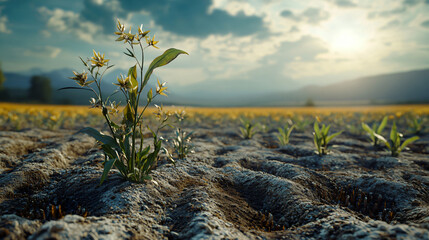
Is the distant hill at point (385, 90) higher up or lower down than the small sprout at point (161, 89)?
higher up

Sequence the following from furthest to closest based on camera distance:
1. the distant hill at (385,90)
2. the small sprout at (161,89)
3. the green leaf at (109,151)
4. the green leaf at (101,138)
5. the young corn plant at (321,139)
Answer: the distant hill at (385,90) < the young corn plant at (321,139) < the green leaf at (109,151) < the green leaf at (101,138) < the small sprout at (161,89)

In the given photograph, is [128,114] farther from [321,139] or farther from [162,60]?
[321,139]

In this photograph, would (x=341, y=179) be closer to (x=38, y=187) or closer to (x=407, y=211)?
→ (x=407, y=211)

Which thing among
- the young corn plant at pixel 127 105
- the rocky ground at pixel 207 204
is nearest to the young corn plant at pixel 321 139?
the rocky ground at pixel 207 204

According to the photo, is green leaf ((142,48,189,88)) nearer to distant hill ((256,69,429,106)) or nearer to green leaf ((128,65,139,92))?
green leaf ((128,65,139,92))

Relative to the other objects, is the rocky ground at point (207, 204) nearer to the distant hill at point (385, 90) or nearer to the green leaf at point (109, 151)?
the green leaf at point (109, 151)

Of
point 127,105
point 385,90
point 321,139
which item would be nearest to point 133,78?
point 127,105

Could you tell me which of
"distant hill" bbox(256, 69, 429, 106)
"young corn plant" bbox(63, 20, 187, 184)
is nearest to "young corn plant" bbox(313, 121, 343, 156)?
"young corn plant" bbox(63, 20, 187, 184)


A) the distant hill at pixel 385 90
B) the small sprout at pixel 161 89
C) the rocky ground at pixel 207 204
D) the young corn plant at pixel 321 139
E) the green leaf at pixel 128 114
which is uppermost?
the distant hill at pixel 385 90

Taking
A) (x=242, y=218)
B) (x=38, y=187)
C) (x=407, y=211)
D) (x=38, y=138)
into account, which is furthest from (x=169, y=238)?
(x=38, y=138)
